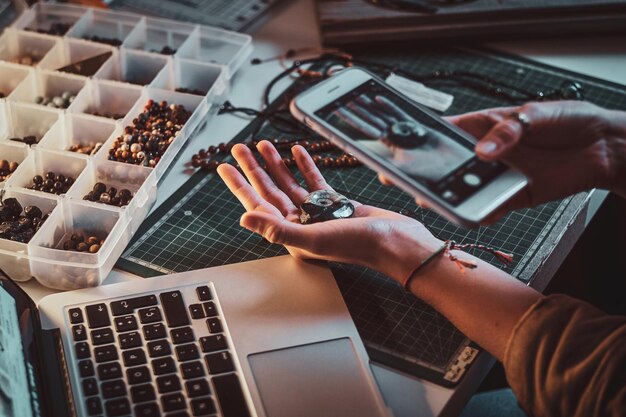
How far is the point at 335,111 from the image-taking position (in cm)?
115

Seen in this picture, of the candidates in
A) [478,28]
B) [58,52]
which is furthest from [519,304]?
[58,52]

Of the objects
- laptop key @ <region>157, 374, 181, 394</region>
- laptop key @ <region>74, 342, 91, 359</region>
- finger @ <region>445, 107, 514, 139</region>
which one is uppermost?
finger @ <region>445, 107, 514, 139</region>

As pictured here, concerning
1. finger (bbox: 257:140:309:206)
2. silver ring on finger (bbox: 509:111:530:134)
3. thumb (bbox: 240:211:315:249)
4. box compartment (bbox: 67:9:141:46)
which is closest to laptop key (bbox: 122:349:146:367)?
thumb (bbox: 240:211:315:249)

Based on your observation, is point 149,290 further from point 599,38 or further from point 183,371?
point 599,38

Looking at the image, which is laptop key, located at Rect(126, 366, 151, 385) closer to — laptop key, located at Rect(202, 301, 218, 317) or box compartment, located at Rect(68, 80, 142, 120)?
laptop key, located at Rect(202, 301, 218, 317)

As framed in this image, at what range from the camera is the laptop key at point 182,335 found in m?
1.07

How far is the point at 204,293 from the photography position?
1.14 metres

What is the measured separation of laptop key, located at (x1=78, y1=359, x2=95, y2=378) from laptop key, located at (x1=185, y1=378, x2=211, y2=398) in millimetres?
120

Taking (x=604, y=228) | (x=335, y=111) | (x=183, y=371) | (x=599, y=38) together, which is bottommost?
(x=183, y=371)

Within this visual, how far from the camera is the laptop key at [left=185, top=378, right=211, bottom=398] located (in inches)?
39.9

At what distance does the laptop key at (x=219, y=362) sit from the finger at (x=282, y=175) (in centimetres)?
29

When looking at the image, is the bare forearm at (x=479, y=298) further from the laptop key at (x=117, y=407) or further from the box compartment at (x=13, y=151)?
the box compartment at (x=13, y=151)

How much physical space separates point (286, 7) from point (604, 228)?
82 cm

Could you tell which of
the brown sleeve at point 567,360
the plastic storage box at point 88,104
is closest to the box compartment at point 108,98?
the plastic storage box at point 88,104
